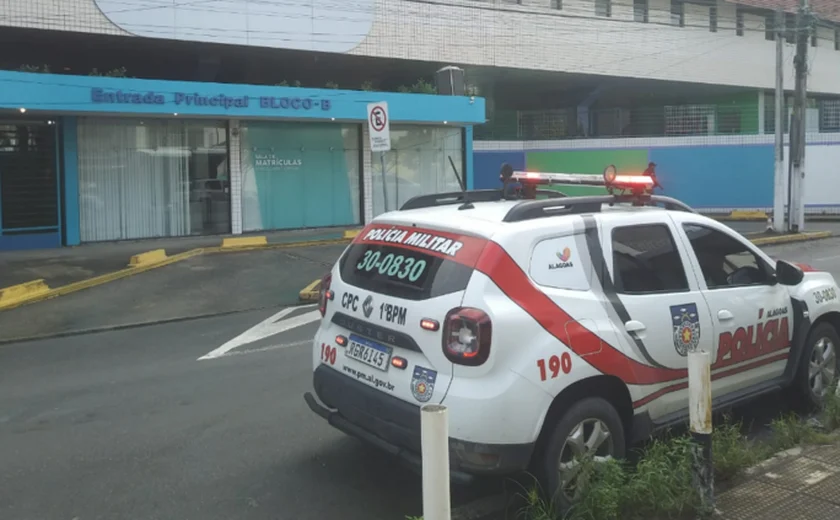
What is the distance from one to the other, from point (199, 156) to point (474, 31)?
913 cm

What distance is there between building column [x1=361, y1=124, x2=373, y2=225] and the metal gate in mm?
7714

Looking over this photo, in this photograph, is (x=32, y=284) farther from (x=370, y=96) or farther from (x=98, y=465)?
(x=370, y=96)

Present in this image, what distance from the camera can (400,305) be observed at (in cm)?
428

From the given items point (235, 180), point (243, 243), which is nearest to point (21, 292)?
point (243, 243)

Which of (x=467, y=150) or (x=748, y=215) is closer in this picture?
(x=467, y=150)

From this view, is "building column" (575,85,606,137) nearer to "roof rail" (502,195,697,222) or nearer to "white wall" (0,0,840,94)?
"white wall" (0,0,840,94)

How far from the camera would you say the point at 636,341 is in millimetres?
4469

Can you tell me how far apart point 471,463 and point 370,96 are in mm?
16752

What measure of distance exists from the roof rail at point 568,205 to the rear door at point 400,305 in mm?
371

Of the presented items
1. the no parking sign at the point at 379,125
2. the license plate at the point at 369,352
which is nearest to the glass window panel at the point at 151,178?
the no parking sign at the point at 379,125

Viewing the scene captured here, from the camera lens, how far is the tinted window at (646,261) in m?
4.62

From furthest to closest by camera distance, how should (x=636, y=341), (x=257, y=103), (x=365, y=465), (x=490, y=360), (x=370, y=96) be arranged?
1. (x=370, y=96)
2. (x=257, y=103)
3. (x=365, y=465)
4. (x=636, y=341)
5. (x=490, y=360)

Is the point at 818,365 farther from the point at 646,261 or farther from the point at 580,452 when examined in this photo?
the point at 580,452

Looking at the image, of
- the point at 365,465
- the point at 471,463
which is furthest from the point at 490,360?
the point at 365,465
